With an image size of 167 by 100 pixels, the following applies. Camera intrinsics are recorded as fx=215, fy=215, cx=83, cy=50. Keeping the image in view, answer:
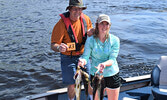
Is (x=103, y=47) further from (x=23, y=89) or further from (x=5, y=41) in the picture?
(x=5, y=41)

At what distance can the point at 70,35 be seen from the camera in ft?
15.4

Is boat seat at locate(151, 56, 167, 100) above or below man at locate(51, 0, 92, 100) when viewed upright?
below

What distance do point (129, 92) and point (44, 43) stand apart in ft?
32.5

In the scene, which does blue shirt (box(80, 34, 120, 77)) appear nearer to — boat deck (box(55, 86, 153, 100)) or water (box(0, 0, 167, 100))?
boat deck (box(55, 86, 153, 100))

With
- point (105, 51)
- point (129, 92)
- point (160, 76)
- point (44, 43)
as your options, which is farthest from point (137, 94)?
point (44, 43)

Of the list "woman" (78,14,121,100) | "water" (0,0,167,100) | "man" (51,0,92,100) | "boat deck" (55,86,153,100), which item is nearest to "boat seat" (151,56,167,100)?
"boat deck" (55,86,153,100)

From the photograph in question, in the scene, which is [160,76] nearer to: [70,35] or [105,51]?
[105,51]

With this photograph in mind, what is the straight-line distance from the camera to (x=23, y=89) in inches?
368

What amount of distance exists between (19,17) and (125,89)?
17543 mm

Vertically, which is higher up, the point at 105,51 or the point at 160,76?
the point at 105,51

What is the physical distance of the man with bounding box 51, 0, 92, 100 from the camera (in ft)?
14.9

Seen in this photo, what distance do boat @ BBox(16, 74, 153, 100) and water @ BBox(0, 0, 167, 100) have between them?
3794 millimetres

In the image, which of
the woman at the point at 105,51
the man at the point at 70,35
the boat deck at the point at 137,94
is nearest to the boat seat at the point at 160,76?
the boat deck at the point at 137,94

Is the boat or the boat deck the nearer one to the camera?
the boat
